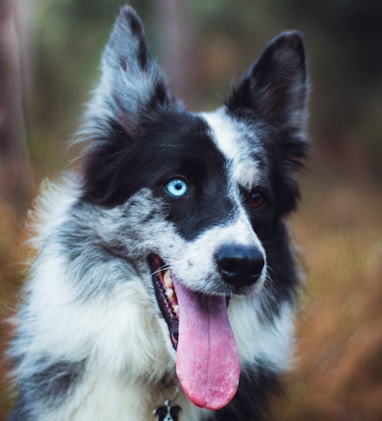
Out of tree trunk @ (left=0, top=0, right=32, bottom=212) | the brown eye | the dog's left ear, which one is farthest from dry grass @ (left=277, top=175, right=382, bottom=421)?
tree trunk @ (left=0, top=0, right=32, bottom=212)

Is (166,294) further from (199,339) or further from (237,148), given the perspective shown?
(237,148)

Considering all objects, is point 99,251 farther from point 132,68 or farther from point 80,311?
point 132,68

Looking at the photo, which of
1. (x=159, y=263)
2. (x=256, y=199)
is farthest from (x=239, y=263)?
(x=256, y=199)

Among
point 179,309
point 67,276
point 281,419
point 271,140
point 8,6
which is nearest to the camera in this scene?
point 179,309

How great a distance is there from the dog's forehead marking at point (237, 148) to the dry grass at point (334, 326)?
1.31 metres

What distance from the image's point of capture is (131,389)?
11.0 ft

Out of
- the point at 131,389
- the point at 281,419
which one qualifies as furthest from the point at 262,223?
the point at 281,419

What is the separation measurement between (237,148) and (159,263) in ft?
2.63

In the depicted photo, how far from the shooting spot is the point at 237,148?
351cm

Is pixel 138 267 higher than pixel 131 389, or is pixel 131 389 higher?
pixel 138 267

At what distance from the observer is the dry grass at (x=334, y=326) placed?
5.18 m

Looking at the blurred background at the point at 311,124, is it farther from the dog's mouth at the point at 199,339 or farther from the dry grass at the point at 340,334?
the dog's mouth at the point at 199,339

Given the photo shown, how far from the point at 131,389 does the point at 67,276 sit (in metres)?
0.73

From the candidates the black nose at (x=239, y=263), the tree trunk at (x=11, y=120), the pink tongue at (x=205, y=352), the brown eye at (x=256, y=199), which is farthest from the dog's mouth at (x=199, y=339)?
the tree trunk at (x=11, y=120)
